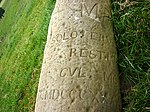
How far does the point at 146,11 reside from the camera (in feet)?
11.7

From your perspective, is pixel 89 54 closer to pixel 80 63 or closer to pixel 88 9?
pixel 80 63

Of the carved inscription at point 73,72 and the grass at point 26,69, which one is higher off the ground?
the carved inscription at point 73,72

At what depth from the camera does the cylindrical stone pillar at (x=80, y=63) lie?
3.10 meters

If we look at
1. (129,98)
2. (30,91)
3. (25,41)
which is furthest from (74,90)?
(25,41)

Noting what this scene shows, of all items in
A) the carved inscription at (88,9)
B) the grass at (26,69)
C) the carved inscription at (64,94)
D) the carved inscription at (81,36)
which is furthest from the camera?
the grass at (26,69)

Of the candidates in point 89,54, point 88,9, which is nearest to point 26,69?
point 88,9

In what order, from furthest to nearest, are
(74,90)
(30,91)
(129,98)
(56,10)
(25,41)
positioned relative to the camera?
(25,41), (30,91), (56,10), (129,98), (74,90)

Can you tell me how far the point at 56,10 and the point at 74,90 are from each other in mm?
1084

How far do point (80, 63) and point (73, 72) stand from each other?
111 mm

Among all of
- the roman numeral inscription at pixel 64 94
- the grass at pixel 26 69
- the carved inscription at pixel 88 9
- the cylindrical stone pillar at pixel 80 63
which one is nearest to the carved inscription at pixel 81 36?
the cylindrical stone pillar at pixel 80 63

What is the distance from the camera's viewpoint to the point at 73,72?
3189 mm

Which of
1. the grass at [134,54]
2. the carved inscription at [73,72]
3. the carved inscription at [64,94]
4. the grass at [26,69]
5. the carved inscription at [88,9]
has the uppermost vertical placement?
the carved inscription at [88,9]

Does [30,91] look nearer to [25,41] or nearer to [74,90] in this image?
[25,41]

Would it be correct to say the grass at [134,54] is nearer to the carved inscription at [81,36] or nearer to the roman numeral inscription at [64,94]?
the carved inscription at [81,36]
